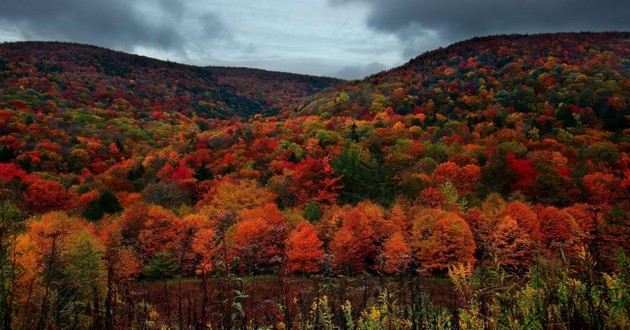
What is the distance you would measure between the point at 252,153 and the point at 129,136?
65.1m

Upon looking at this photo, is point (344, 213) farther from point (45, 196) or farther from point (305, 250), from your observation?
point (45, 196)

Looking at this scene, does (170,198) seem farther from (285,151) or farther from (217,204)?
(285,151)

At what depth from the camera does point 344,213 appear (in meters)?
64.6

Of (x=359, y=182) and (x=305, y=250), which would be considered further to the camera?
(x=359, y=182)

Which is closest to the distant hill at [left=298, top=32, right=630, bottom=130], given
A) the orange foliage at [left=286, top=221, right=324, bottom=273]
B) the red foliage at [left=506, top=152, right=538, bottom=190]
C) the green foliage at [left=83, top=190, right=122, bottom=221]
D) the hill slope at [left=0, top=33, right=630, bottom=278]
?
the hill slope at [left=0, top=33, right=630, bottom=278]

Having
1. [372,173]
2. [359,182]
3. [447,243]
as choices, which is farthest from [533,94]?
[447,243]

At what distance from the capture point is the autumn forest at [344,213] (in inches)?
258

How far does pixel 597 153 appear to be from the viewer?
98688 mm

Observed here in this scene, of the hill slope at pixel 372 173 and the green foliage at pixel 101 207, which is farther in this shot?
the green foliage at pixel 101 207

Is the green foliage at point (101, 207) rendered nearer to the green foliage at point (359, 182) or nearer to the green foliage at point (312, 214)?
the green foliage at point (312, 214)

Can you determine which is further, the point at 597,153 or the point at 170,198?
the point at 597,153

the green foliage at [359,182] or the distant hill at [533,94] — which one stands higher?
the distant hill at [533,94]

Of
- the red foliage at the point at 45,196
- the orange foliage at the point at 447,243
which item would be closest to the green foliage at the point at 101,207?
the red foliage at the point at 45,196

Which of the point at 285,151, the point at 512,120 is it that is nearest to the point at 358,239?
the point at 285,151
